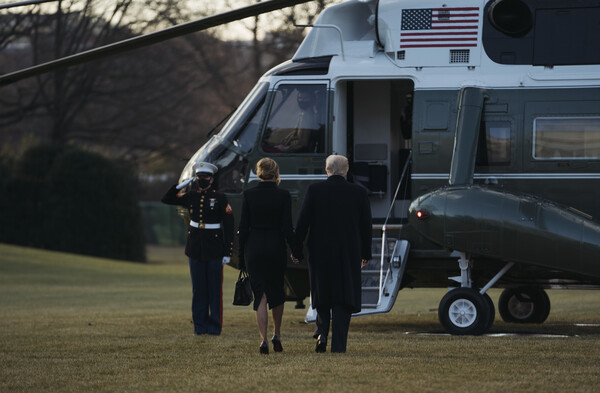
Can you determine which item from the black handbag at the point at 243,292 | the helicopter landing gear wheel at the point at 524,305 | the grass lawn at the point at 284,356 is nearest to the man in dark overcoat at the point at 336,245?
the grass lawn at the point at 284,356

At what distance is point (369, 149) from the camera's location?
506 inches

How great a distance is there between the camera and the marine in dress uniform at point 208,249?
11.5 m

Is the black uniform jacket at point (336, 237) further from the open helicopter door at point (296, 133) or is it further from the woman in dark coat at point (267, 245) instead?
the open helicopter door at point (296, 133)

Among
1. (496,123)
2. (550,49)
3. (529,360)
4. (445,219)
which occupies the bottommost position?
(529,360)

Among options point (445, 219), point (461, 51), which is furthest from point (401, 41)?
point (445, 219)

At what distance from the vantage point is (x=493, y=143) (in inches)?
466

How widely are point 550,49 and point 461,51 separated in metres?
0.97

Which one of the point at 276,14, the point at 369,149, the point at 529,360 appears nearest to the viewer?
the point at 529,360

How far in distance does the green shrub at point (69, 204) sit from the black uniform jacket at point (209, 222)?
70.4 feet

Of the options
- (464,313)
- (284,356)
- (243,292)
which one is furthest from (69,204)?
(284,356)

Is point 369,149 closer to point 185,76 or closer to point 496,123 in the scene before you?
point 496,123

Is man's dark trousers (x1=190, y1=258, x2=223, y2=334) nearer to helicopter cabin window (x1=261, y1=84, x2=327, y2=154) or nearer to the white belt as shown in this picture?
the white belt

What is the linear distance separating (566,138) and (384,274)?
2.48m

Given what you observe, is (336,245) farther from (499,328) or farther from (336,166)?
(499,328)
